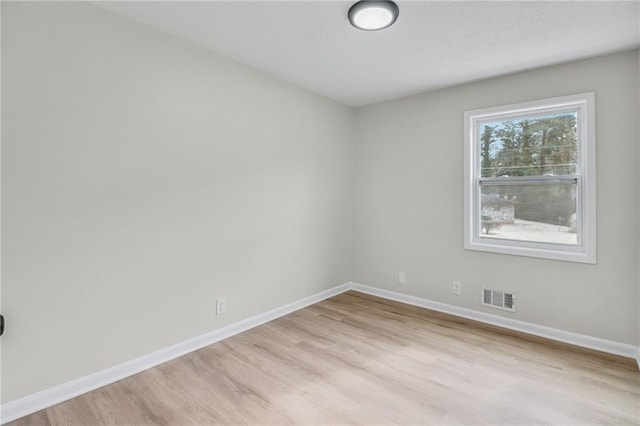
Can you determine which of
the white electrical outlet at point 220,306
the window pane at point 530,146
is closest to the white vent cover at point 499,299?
the window pane at point 530,146

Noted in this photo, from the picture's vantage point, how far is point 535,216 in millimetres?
2969

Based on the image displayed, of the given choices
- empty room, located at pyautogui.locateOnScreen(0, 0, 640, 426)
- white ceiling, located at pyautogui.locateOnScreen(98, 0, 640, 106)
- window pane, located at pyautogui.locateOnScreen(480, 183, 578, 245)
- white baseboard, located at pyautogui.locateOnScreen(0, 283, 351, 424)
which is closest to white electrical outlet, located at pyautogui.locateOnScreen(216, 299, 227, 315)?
empty room, located at pyautogui.locateOnScreen(0, 0, 640, 426)

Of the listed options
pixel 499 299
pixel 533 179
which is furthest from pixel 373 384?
pixel 533 179

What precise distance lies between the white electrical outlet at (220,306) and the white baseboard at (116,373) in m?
0.16

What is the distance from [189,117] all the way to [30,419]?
7.14 feet

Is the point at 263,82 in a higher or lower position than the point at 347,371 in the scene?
higher

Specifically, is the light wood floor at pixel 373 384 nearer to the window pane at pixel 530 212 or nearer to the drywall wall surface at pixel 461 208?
the drywall wall surface at pixel 461 208

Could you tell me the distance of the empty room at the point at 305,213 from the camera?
1849 millimetres

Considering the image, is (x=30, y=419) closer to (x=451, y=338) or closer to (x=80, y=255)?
(x=80, y=255)

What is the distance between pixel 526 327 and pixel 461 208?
4.24 feet

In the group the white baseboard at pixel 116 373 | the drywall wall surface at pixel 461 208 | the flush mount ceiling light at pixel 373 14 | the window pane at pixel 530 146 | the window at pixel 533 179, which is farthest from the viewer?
the window pane at pixel 530 146

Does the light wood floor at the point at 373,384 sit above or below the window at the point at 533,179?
below

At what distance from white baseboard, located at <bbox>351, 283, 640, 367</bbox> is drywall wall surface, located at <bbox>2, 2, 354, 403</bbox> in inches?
61.5

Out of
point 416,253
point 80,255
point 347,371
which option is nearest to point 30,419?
point 80,255
